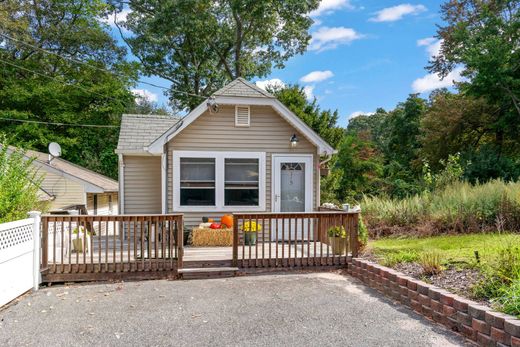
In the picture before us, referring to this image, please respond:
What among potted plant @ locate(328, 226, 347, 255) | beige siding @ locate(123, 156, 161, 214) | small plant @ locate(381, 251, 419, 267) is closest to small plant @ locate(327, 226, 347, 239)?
potted plant @ locate(328, 226, 347, 255)

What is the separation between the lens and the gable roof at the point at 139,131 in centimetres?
993

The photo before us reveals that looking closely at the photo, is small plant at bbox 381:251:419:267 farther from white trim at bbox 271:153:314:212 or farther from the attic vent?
the attic vent

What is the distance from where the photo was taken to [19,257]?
5.24m

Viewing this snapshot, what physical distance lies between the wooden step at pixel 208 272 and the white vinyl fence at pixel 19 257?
2.32 metres

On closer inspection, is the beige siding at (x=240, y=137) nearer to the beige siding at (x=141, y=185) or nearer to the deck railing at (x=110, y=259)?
the beige siding at (x=141, y=185)

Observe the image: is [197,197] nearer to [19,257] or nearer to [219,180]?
[219,180]

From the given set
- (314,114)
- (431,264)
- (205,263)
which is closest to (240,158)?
(205,263)

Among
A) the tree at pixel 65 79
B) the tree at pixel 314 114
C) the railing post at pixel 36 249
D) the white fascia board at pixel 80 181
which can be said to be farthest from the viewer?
the tree at pixel 65 79

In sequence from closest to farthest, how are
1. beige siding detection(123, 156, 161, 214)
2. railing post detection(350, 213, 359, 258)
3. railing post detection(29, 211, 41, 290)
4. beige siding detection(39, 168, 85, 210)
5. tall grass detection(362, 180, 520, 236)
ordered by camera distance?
railing post detection(29, 211, 41, 290) → railing post detection(350, 213, 359, 258) → tall grass detection(362, 180, 520, 236) → beige siding detection(123, 156, 161, 214) → beige siding detection(39, 168, 85, 210)

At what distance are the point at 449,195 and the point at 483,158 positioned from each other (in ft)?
16.6

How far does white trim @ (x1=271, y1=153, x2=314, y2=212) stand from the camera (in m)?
8.96

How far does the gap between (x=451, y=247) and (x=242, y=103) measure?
18.1 ft

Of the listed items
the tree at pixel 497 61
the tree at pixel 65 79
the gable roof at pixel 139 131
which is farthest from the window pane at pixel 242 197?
the tree at pixel 65 79

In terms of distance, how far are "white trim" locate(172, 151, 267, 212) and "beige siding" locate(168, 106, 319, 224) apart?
0.34 ft
